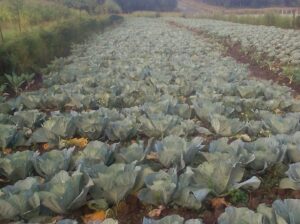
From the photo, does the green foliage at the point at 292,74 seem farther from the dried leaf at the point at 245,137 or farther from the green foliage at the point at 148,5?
the green foliage at the point at 148,5

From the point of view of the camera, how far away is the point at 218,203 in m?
3.40

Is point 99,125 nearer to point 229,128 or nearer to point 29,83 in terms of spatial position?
point 229,128

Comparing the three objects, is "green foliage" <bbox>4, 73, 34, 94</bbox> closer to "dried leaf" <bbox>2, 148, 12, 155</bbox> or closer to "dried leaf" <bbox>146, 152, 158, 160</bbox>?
"dried leaf" <bbox>2, 148, 12, 155</bbox>

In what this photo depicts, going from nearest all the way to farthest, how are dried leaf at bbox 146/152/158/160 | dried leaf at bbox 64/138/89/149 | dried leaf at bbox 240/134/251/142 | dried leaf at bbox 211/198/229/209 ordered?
dried leaf at bbox 211/198/229/209, dried leaf at bbox 146/152/158/160, dried leaf at bbox 240/134/251/142, dried leaf at bbox 64/138/89/149

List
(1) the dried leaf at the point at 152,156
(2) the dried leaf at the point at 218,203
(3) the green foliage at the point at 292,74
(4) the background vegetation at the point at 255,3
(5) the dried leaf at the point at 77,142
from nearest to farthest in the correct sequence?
(2) the dried leaf at the point at 218,203 < (1) the dried leaf at the point at 152,156 < (5) the dried leaf at the point at 77,142 < (3) the green foliage at the point at 292,74 < (4) the background vegetation at the point at 255,3

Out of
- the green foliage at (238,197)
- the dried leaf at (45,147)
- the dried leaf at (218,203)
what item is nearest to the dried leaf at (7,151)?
the dried leaf at (45,147)

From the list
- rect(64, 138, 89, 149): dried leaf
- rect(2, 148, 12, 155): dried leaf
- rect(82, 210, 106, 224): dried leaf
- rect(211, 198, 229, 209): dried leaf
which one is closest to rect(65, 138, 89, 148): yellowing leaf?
rect(64, 138, 89, 149): dried leaf

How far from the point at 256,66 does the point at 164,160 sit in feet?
31.6

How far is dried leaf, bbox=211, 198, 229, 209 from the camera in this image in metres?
3.38

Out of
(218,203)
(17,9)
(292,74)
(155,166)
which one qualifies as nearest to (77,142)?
(155,166)

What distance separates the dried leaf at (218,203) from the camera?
3385 mm

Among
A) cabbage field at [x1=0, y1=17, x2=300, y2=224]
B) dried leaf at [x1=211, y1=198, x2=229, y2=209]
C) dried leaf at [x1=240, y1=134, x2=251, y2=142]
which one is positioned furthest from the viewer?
dried leaf at [x1=240, y1=134, x2=251, y2=142]

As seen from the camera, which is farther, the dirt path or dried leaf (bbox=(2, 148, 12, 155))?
the dirt path

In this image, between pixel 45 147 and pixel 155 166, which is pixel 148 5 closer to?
pixel 45 147
